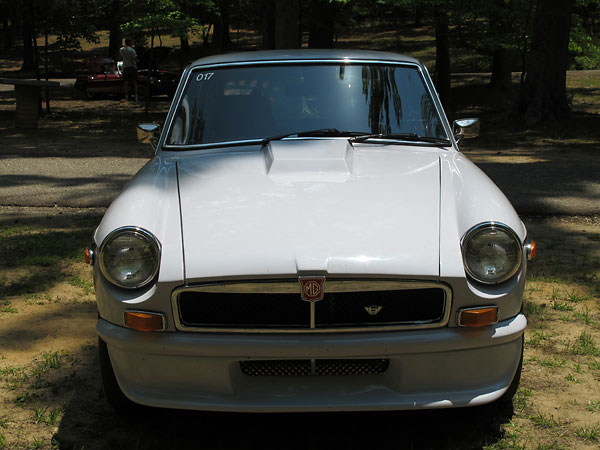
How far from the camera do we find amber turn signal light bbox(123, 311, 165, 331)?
2.79 metres

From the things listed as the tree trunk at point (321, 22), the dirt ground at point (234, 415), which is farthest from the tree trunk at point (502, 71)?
the dirt ground at point (234, 415)

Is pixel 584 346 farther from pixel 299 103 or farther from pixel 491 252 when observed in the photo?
pixel 299 103

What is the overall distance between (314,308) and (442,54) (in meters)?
20.4

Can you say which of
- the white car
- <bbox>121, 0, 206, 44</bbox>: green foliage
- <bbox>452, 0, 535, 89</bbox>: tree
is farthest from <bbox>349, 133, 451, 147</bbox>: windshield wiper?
<bbox>452, 0, 535, 89</bbox>: tree

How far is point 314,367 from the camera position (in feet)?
9.28

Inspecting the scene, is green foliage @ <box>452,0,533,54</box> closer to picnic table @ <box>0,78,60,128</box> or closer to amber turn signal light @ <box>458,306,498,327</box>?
picnic table @ <box>0,78,60,128</box>

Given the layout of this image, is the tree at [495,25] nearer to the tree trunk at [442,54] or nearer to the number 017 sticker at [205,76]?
the tree trunk at [442,54]

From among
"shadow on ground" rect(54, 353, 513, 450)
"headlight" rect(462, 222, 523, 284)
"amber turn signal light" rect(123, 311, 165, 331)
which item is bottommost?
"shadow on ground" rect(54, 353, 513, 450)

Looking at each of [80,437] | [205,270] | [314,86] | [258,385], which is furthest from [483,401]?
[314,86]

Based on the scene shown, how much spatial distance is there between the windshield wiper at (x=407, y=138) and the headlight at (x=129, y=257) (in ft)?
4.73

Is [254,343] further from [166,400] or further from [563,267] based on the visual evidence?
[563,267]

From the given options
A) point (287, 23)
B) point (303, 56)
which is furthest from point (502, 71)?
point (303, 56)

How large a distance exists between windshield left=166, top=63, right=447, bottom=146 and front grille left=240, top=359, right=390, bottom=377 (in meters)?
1.56

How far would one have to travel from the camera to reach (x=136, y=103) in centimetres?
2302
